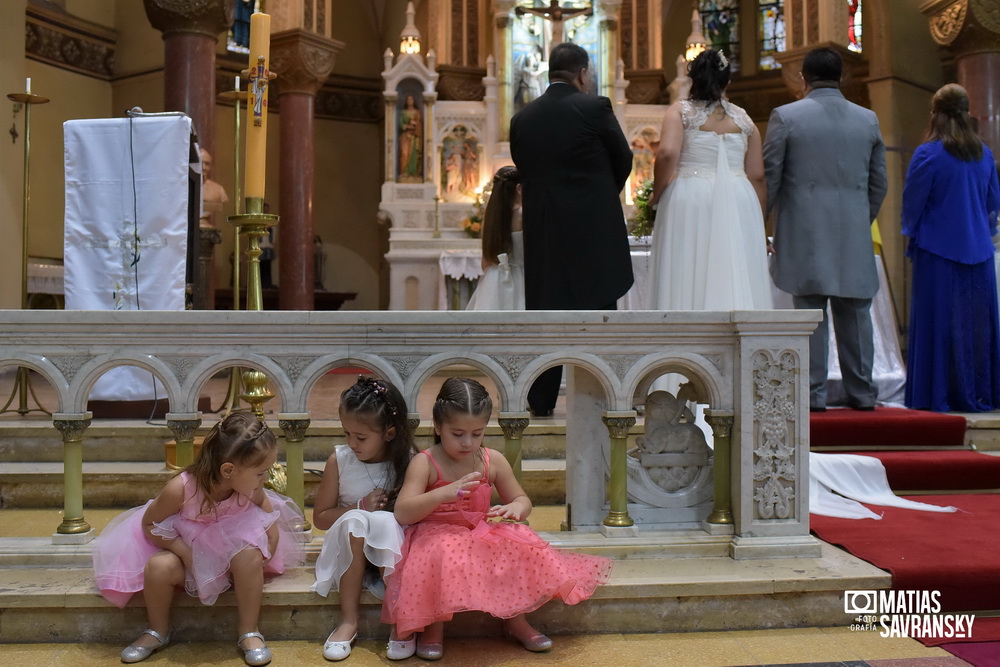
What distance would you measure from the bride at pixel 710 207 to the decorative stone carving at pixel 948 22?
287 inches

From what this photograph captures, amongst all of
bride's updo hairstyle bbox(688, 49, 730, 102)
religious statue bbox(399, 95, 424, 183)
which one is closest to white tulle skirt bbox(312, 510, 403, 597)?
bride's updo hairstyle bbox(688, 49, 730, 102)

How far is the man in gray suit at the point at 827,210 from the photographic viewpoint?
180 inches

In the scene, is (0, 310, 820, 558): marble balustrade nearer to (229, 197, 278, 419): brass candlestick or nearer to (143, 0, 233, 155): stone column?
(229, 197, 278, 419): brass candlestick

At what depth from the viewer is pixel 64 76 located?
11859 mm

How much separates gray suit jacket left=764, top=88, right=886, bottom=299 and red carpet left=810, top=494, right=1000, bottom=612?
4.03 ft

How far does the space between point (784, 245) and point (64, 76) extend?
10.4 m

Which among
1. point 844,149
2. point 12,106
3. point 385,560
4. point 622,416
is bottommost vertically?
point 385,560

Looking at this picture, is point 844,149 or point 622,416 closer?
point 622,416

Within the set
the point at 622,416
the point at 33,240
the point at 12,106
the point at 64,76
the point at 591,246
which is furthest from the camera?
the point at 64,76

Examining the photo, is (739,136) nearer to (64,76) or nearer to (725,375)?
(725,375)

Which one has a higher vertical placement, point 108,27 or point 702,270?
point 108,27

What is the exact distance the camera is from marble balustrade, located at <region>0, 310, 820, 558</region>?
2.85 metres

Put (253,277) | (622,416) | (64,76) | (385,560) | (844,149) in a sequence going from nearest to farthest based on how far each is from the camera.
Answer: (385,560) < (622,416) < (253,277) < (844,149) < (64,76)

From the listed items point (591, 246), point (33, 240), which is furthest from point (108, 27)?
point (591, 246)
